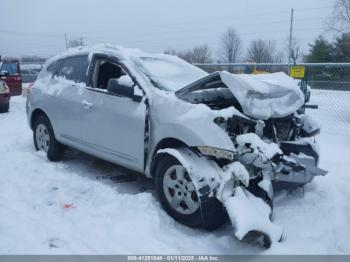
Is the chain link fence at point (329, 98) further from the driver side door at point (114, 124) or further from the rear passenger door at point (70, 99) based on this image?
the driver side door at point (114, 124)

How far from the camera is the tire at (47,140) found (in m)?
6.10

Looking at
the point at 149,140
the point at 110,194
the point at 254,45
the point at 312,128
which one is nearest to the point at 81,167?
the point at 110,194

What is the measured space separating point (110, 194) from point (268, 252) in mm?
2085

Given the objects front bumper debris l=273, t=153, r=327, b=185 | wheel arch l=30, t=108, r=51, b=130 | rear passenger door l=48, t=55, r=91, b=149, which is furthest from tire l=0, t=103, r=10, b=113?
front bumper debris l=273, t=153, r=327, b=185

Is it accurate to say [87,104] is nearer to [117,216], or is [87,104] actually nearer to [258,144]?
[117,216]

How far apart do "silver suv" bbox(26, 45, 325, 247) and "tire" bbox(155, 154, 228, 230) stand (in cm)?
1

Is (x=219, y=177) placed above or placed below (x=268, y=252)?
above

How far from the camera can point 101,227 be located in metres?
3.82

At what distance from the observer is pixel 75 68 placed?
19.3 feet

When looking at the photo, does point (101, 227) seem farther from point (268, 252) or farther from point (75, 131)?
point (75, 131)

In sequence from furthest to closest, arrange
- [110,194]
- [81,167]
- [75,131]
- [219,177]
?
[81,167] < [75,131] < [110,194] < [219,177]

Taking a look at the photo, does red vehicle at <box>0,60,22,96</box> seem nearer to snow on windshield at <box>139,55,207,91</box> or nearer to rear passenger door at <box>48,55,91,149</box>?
rear passenger door at <box>48,55,91,149</box>

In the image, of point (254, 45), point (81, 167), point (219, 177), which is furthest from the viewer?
point (254, 45)

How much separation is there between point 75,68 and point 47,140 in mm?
1320
